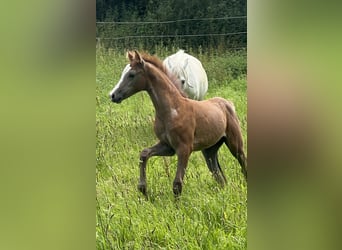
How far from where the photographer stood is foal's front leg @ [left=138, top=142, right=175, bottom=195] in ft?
10.7

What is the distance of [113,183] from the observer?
3.35m

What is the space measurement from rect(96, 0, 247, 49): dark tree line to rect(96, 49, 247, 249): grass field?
0.28 ft

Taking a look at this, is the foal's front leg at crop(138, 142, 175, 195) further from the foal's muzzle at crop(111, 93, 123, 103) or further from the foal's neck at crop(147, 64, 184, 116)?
the foal's muzzle at crop(111, 93, 123, 103)

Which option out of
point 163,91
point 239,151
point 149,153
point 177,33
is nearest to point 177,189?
point 149,153

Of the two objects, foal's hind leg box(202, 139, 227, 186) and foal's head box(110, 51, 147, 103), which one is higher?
foal's head box(110, 51, 147, 103)

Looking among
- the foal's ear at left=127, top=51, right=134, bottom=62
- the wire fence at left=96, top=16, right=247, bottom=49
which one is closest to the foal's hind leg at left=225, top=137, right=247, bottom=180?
the wire fence at left=96, top=16, right=247, bottom=49

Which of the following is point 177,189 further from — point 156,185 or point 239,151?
point 239,151

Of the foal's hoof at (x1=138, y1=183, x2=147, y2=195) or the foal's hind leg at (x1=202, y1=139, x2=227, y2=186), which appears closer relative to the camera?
the foal's hind leg at (x1=202, y1=139, x2=227, y2=186)

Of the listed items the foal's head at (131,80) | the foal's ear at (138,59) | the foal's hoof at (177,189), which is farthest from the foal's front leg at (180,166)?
the foal's ear at (138,59)

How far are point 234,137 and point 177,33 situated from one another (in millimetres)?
744
